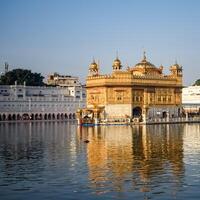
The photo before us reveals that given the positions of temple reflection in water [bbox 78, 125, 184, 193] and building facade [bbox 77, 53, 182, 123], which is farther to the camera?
building facade [bbox 77, 53, 182, 123]

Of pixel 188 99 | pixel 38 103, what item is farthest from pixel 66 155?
pixel 188 99

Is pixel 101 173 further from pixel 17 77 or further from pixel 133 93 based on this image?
pixel 17 77

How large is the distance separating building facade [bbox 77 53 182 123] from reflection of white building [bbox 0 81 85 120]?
30.8 metres

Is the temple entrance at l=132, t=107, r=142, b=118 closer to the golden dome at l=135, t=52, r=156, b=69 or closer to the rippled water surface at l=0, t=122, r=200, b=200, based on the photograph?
the golden dome at l=135, t=52, r=156, b=69

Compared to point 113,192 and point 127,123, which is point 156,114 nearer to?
point 127,123

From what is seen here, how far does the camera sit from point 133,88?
235 feet

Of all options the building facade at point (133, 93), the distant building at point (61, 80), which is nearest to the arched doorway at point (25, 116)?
the distant building at point (61, 80)

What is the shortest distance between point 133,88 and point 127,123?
8.86m

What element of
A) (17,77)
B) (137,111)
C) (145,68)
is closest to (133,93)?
(137,111)

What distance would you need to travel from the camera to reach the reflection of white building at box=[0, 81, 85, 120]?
102m

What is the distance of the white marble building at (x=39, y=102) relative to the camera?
102 metres

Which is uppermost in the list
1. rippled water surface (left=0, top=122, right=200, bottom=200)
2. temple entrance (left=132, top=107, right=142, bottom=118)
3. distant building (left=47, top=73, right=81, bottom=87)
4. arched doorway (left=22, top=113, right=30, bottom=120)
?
distant building (left=47, top=73, right=81, bottom=87)

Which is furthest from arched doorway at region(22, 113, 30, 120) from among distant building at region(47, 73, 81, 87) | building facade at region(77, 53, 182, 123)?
building facade at region(77, 53, 182, 123)

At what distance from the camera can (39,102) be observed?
107 m
